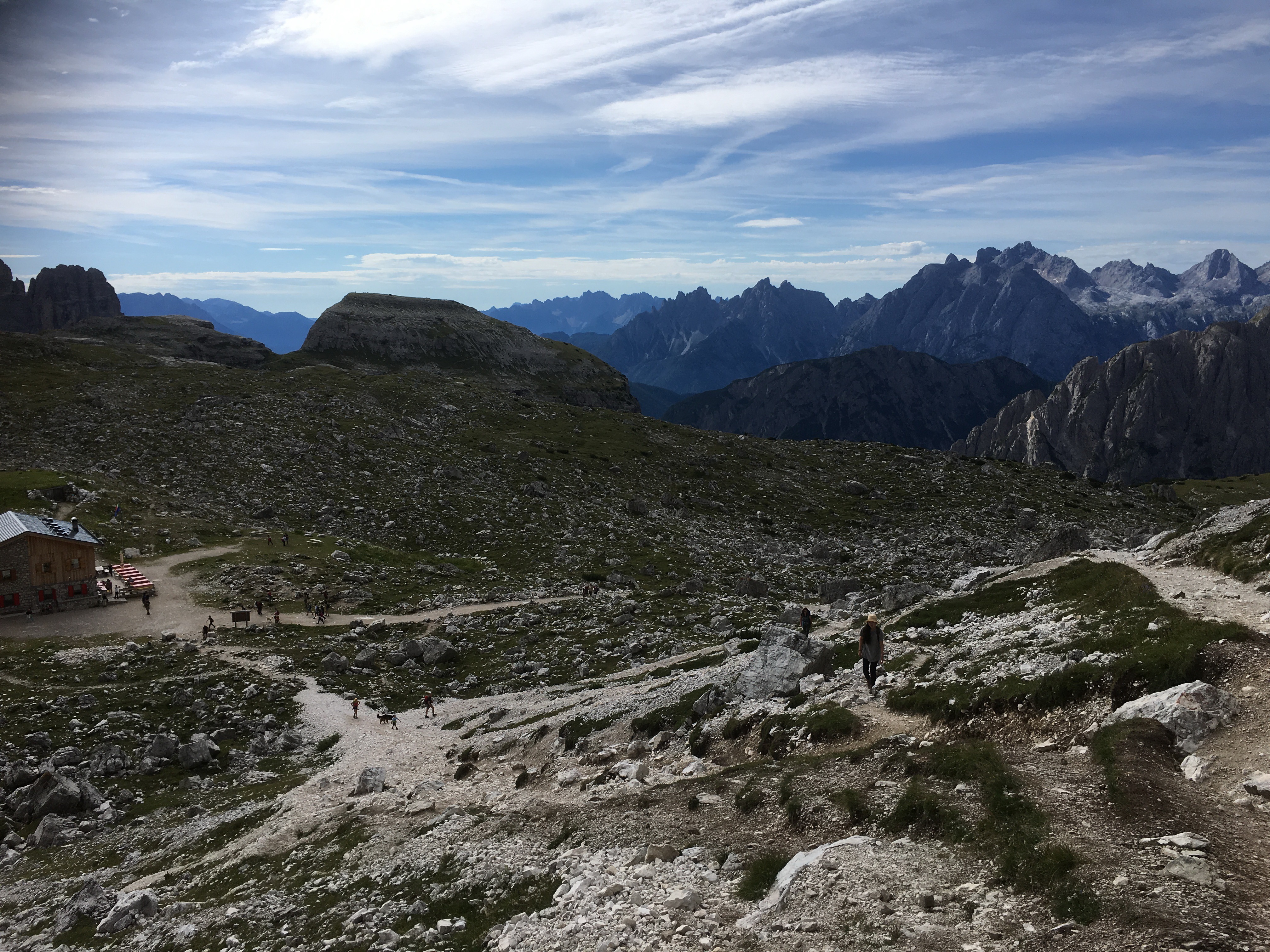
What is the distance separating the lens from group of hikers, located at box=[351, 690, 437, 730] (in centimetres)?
4588

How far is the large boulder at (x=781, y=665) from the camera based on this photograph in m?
30.8

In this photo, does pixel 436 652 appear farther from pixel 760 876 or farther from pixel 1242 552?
pixel 1242 552

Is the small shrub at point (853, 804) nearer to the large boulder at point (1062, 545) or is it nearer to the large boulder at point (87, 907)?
the large boulder at point (87, 907)

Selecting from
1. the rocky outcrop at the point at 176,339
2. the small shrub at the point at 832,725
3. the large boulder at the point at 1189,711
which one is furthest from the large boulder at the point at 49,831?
the rocky outcrop at the point at 176,339

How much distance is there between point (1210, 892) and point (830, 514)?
93.9m

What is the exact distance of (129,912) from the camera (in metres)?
25.1

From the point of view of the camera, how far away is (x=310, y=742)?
43875mm

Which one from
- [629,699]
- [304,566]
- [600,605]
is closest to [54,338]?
[304,566]

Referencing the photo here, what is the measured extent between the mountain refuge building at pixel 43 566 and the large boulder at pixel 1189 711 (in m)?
73.1

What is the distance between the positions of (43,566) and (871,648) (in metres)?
66.0

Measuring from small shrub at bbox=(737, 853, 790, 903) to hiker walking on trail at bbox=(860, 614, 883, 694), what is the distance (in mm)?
11132

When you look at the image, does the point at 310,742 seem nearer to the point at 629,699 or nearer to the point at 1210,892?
the point at 629,699

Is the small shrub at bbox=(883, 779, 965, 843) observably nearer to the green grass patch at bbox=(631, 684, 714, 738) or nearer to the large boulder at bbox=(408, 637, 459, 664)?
the green grass patch at bbox=(631, 684, 714, 738)

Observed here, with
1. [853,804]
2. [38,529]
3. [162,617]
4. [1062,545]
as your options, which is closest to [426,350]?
[38,529]
